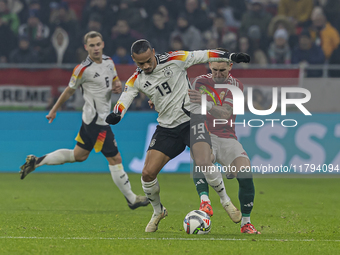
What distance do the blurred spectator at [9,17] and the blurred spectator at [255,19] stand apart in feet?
21.6

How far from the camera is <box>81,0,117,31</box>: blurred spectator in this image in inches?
627

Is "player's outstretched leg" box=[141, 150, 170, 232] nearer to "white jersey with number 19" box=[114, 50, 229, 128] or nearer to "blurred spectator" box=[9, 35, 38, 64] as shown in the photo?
"white jersey with number 19" box=[114, 50, 229, 128]

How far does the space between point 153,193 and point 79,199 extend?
125 inches

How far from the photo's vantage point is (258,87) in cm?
1220

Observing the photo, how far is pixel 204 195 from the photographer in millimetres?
6559

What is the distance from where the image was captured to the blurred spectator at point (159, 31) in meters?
15.4

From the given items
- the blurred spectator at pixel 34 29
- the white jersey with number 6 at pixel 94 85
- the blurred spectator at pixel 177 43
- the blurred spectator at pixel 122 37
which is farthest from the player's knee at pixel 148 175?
the blurred spectator at pixel 34 29

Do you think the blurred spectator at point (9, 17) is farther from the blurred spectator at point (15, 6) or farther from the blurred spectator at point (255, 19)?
the blurred spectator at point (255, 19)

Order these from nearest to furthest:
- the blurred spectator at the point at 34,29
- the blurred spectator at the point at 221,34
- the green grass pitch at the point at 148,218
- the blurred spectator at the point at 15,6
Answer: the green grass pitch at the point at 148,218, the blurred spectator at the point at 221,34, the blurred spectator at the point at 34,29, the blurred spectator at the point at 15,6

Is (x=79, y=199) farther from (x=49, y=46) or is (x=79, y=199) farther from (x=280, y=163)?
(x=49, y=46)

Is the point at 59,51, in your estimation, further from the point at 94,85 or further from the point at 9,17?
the point at 94,85

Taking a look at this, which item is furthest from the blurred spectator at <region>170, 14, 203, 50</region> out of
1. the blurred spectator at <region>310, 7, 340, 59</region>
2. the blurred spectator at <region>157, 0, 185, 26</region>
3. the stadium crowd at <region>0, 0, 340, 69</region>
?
the blurred spectator at <region>310, 7, 340, 59</region>

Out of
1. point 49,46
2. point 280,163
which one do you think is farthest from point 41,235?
point 49,46

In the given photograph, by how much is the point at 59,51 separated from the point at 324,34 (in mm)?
7341
